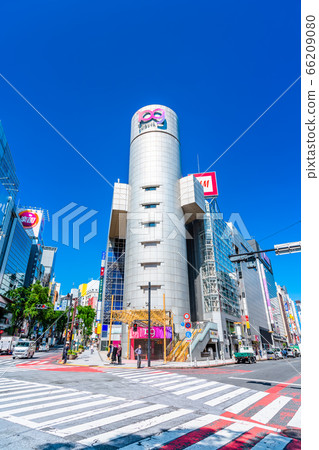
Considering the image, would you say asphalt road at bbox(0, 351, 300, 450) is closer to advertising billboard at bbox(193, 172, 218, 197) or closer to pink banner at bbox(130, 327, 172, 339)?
pink banner at bbox(130, 327, 172, 339)

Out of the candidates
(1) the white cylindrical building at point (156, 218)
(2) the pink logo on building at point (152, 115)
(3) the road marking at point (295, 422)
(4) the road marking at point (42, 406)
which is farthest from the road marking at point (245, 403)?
(2) the pink logo on building at point (152, 115)

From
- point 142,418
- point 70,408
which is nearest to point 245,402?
point 142,418

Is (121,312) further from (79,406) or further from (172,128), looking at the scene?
(172,128)

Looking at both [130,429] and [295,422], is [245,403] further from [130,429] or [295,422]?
[130,429]

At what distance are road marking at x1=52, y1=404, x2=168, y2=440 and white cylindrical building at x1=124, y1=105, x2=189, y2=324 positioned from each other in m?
31.6

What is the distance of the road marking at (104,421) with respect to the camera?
16.1 ft

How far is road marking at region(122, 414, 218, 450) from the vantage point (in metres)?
4.33

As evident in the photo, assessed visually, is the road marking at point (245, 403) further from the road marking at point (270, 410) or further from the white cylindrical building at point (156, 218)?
the white cylindrical building at point (156, 218)

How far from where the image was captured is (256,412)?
6.88 m

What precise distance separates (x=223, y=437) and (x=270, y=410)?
3284mm

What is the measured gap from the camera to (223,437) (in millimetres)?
4828

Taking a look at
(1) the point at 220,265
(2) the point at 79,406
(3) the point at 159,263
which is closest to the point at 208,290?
(1) the point at 220,265

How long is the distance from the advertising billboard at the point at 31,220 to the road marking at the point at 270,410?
86.5 metres
